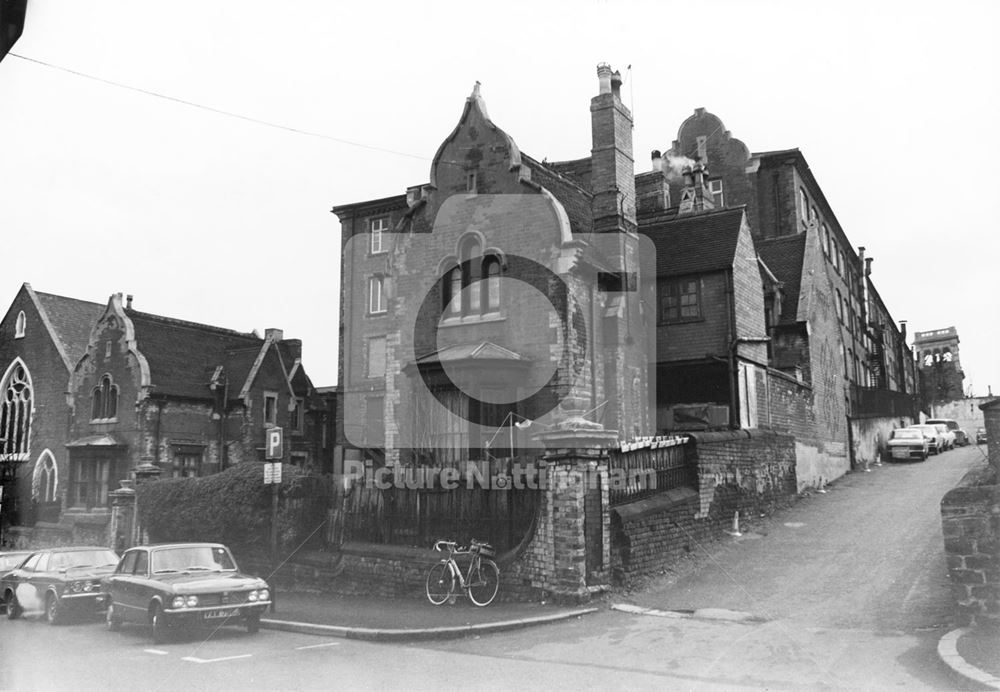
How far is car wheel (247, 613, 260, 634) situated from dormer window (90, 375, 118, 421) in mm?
22641

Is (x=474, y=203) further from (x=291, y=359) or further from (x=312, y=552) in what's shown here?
(x=291, y=359)

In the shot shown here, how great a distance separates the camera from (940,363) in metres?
74.9

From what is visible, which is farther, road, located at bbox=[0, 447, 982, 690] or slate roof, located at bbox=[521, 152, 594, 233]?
slate roof, located at bbox=[521, 152, 594, 233]

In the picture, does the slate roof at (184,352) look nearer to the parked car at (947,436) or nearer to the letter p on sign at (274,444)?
the letter p on sign at (274,444)

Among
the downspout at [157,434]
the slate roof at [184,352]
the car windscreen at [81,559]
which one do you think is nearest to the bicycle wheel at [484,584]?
the car windscreen at [81,559]

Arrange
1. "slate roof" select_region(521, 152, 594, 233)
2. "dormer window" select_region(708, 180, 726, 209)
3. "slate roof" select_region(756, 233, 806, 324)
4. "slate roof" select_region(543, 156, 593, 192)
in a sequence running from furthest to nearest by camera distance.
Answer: "dormer window" select_region(708, 180, 726, 209)
"slate roof" select_region(543, 156, 593, 192)
"slate roof" select_region(756, 233, 806, 324)
"slate roof" select_region(521, 152, 594, 233)

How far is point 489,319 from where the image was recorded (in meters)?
20.0

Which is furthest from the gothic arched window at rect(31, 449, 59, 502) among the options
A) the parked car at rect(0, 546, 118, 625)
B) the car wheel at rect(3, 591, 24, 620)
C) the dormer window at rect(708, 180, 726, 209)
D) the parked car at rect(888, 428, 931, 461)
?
the parked car at rect(888, 428, 931, 461)

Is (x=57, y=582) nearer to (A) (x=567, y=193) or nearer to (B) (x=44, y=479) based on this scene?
(A) (x=567, y=193)

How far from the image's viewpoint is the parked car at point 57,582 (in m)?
14.3

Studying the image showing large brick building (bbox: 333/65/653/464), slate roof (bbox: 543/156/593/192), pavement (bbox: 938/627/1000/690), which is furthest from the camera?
slate roof (bbox: 543/156/593/192)

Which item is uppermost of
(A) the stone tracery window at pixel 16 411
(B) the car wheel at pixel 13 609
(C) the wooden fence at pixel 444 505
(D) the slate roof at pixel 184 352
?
(D) the slate roof at pixel 184 352

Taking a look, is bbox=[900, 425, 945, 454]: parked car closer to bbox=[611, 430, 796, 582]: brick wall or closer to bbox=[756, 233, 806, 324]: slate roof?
bbox=[756, 233, 806, 324]: slate roof

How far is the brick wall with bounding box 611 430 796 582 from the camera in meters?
13.9
